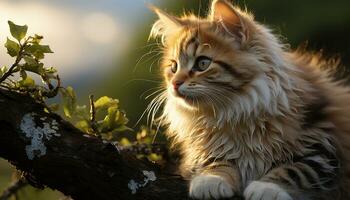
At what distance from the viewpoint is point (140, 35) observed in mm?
8000

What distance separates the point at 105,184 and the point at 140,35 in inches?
251

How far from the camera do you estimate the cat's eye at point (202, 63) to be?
2.22 m

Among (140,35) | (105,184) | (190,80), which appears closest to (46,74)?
(105,184)

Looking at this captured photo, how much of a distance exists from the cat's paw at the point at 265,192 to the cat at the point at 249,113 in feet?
0.05

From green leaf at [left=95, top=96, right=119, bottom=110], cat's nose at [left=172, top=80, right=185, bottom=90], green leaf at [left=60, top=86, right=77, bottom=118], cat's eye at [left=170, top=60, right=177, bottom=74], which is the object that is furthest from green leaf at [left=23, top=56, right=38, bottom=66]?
cat's eye at [left=170, top=60, right=177, bottom=74]

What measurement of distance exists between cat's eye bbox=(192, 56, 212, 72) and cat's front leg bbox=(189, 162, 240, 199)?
37cm

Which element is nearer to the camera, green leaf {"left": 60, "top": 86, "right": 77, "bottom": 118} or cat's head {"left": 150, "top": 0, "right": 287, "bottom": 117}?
green leaf {"left": 60, "top": 86, "right": 77, "bottom": 118}

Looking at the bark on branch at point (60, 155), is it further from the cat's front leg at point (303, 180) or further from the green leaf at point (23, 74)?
the cat's front leg at point (303, 180)

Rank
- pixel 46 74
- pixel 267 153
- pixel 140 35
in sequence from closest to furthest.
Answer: pixel 46 74 < pixel 267 153 < pixel 140 35

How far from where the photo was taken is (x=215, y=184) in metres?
1.95

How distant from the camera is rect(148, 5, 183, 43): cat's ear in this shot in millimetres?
2467

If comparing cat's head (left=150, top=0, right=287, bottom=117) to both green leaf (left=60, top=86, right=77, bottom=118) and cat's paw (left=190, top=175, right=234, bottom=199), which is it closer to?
cat's paw (left=190, top=175, right=234, bottom=199)

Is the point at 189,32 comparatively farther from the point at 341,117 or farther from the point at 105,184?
the point at 105,184

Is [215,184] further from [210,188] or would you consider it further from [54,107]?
[54,107]
